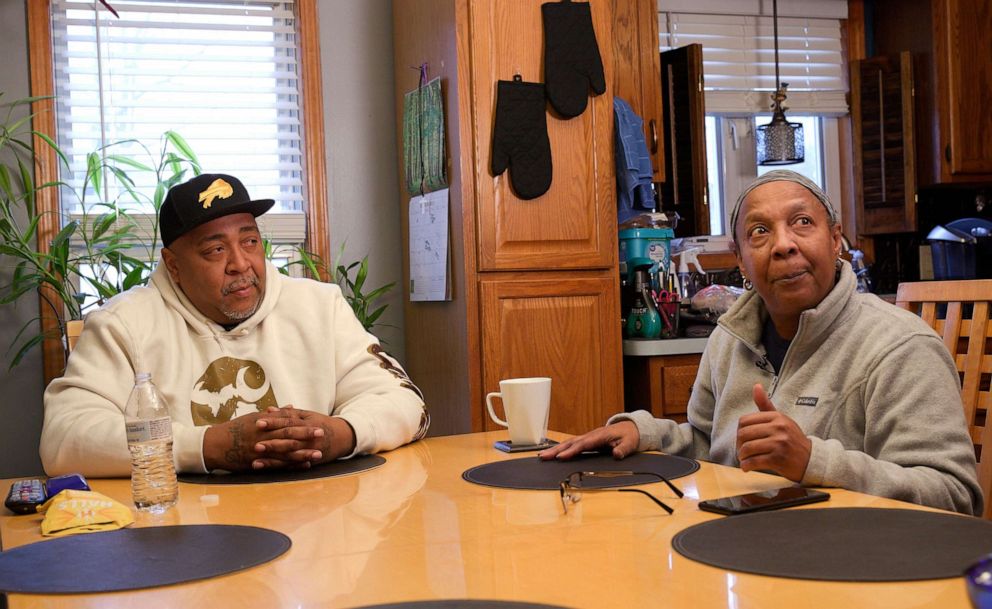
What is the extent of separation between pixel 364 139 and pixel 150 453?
274 cm

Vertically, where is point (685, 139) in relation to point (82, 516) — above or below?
above

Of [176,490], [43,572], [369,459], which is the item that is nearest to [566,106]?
[369,459]

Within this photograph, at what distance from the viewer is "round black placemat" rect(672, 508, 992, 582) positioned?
0.87 metres

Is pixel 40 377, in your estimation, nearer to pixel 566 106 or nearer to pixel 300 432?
pixel 566 106

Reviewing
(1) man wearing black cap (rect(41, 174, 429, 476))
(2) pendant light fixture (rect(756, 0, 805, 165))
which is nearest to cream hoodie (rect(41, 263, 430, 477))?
(1) man wearing black cap (rect(41, 174, 429, 476))

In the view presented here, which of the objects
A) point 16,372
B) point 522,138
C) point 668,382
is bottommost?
point 668,382

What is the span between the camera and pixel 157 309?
2.09m

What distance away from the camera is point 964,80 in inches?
178

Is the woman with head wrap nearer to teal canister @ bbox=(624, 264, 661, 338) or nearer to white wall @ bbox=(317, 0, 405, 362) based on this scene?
teal canister @ bbox=(624, 264, 661, 338)

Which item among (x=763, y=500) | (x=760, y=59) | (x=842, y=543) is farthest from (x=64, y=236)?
(x=760, y=59)

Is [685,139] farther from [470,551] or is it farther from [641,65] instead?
[470,551]

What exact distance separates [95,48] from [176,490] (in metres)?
2.74

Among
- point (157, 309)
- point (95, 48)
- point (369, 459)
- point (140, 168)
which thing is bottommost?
point (369, 459)

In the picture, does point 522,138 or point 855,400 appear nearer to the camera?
point 855,400
